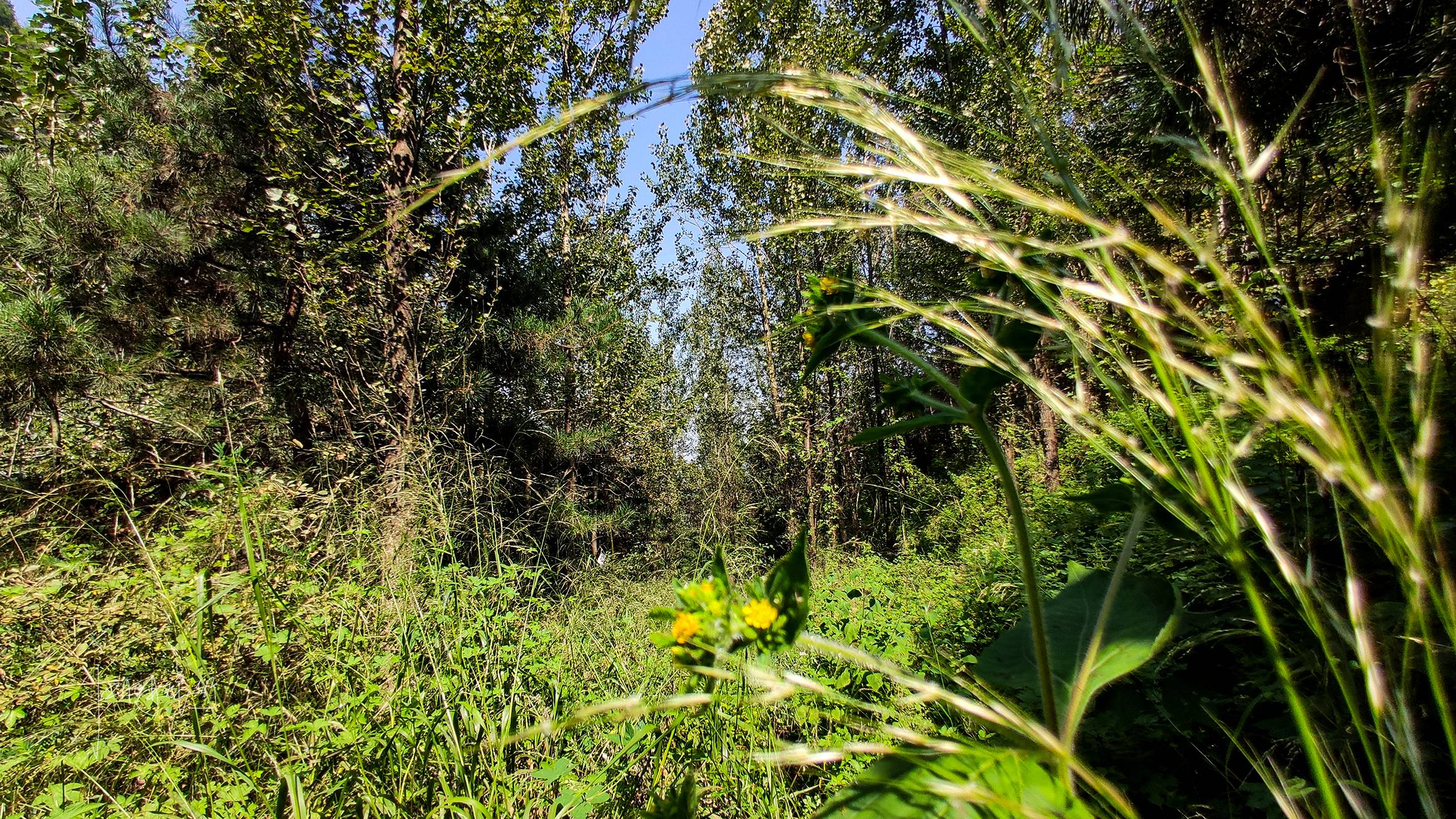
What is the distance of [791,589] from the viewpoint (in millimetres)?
421

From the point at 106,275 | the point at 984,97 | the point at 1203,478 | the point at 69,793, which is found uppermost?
the point at 984,97

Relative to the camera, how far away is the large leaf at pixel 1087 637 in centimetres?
46

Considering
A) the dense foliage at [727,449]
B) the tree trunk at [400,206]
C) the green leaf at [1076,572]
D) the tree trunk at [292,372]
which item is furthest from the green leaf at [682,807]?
the tree trunk at [292,372]

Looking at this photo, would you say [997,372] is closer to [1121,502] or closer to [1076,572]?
→ [1121,502]

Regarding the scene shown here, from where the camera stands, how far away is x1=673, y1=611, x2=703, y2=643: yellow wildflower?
0.39 m

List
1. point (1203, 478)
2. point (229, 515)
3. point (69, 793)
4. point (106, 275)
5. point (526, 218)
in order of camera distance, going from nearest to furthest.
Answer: point (1203, 478) < point (69, 793) < point (229, 515) < point (106, 275) < point (526, 218)

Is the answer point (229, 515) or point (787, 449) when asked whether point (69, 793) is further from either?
point (787, 449)

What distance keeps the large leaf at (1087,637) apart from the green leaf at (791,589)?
200 mm

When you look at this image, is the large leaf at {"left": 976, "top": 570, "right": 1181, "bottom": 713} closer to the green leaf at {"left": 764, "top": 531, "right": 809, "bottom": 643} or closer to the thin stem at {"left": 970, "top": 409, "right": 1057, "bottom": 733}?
the thin stem at {"left": 970, "top": 409, "right": 1057, "bottom": 733}

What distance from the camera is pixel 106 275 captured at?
3463 millimetres

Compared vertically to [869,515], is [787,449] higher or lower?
higher

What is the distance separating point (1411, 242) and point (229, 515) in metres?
2.57

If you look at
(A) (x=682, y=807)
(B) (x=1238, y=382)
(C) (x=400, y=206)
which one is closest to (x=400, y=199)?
(C) (x=400, y=206)

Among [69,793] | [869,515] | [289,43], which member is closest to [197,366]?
[289,43]
